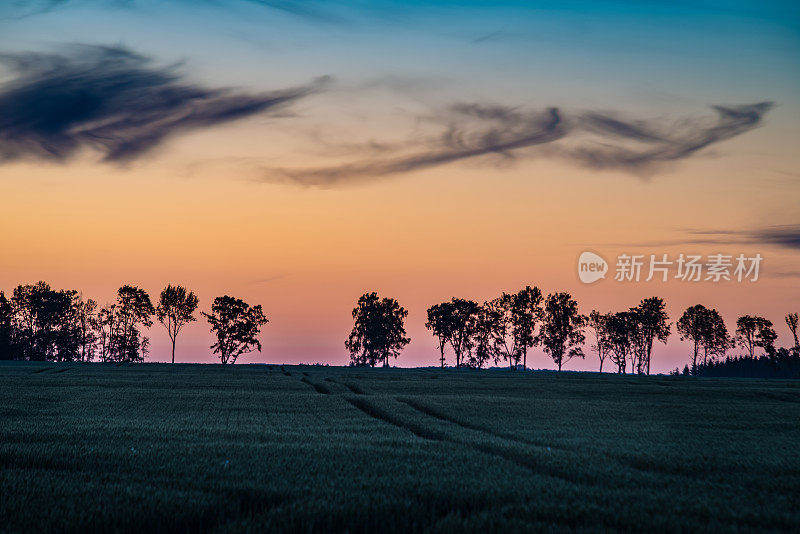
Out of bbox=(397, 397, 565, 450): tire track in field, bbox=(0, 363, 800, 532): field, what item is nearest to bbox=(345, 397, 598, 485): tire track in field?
bbox=(0, 363, 800, 532): field

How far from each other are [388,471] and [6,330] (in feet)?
516

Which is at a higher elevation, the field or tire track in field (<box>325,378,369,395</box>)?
the field

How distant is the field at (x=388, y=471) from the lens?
43.6 ft

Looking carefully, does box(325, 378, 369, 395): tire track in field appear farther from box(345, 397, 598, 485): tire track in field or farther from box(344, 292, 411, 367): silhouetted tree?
box(344, 292, 411, 367): silhouetted tree

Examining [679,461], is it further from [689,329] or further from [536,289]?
[689,329]

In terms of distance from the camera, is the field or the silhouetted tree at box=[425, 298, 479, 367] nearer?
the field

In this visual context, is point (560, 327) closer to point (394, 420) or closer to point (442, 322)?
point (442, 322)

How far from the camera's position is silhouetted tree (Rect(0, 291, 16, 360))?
144 meters

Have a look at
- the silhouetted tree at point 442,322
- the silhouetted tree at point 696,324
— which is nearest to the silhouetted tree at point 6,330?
the silhouetted tree at point 442,322

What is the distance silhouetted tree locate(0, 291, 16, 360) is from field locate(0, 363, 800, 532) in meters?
126

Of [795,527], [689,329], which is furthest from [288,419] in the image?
[689,329]

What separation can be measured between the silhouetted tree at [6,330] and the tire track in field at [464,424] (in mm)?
129798

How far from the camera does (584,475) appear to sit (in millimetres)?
18281

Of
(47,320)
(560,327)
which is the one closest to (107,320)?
(47,320)
